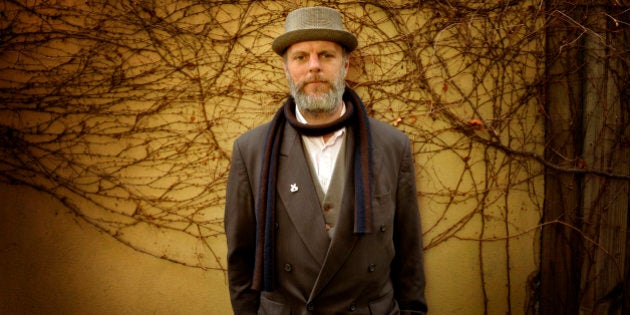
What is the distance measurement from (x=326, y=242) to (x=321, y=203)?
181mm

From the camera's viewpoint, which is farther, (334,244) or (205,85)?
(205,85)

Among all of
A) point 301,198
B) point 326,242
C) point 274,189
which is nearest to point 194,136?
point 274,189

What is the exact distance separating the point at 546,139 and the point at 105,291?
3.62 meters

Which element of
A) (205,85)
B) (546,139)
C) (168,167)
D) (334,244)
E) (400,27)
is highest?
(400,27)

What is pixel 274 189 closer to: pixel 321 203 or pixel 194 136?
pixel 321 203

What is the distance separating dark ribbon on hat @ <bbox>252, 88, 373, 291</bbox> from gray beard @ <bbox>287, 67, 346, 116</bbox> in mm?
82

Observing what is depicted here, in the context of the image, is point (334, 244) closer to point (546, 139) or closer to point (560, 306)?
point (546, 139)

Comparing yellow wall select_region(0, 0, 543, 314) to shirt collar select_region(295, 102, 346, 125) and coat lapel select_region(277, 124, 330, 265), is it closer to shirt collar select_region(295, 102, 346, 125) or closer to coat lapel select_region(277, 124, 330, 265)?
shirt collar select_region(295, 102, 346, 125)

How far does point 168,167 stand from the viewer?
102 inches

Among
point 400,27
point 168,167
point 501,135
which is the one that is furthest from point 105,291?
point 501,135

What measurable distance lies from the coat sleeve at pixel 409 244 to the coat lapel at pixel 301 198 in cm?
45

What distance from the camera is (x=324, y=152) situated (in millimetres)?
1712

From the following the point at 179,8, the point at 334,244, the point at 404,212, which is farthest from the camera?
the point at 179,8

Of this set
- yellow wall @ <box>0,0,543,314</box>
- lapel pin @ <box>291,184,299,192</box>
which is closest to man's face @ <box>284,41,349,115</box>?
lapel pin @ <box>291,184,299,192</box>
